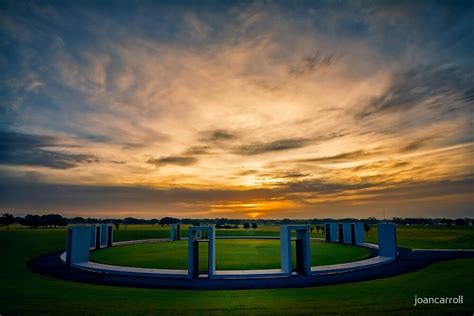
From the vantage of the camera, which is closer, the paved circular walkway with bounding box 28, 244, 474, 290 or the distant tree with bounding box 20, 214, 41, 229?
the paved circular walkway with bounding box 28, 244, 474, 290

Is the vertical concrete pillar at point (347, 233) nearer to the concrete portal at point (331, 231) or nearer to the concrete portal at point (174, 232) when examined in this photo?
the concrete portal at point (331, 231)

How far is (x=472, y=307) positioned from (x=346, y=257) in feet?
75.2

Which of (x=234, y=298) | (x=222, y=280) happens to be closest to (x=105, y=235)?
(x=222, y=280)

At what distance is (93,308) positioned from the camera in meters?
14.5

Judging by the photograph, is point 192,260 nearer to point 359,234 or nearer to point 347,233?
point 359,234

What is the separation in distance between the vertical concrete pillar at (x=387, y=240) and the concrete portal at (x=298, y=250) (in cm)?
1372

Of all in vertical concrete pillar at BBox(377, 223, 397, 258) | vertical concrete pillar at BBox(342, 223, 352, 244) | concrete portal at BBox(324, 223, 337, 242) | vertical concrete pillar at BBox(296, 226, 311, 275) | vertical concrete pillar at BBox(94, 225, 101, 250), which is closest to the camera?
vertical concrete pillar at BBox(296, 226, 311, 275)

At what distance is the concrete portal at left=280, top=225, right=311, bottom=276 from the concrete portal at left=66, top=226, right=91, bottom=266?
20481mm

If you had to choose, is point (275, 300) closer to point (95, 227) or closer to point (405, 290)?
point (405, 290)

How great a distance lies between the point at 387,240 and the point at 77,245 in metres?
33.9

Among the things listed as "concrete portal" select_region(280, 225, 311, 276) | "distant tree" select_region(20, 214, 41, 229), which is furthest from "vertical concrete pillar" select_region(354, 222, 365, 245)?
"distant tree" select_region(20, 214, 41, 229)

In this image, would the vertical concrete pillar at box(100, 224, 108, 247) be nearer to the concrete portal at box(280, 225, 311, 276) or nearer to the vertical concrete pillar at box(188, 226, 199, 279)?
the vertical concrete pillar at box(188, 226, 199, 279)

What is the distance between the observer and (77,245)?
3134cm

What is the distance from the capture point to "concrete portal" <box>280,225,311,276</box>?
83.2 feet
